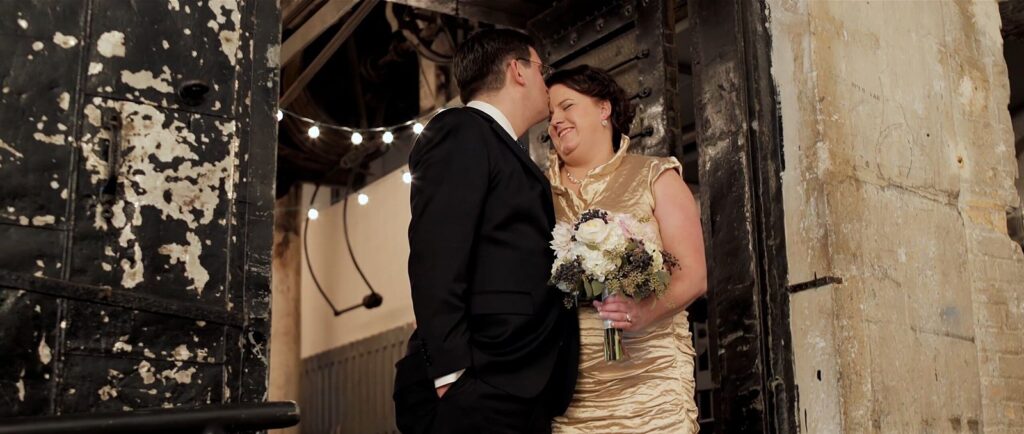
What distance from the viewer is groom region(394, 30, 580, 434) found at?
3041mm

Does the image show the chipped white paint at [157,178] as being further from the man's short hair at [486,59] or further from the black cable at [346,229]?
the black cable at [346,229]

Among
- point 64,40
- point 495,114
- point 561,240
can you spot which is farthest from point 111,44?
point 561,240

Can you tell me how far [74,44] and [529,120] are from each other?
4.58 feet

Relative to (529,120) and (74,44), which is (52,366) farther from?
(529,120)

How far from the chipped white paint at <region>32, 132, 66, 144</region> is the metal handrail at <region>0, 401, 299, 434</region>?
1.30 meters

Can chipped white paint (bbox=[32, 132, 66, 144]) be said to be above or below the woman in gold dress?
above

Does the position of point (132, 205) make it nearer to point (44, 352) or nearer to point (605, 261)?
point (44, 352)

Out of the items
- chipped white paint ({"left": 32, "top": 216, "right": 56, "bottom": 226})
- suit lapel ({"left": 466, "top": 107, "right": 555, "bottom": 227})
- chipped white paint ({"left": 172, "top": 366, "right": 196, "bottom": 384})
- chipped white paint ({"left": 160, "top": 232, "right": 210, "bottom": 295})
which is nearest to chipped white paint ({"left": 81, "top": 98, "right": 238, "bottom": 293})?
chipped white paint ({"left": 160, "top": 232, "right": 210, "bottom": 295})

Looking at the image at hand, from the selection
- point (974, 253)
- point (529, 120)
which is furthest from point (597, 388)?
point (974, 253)

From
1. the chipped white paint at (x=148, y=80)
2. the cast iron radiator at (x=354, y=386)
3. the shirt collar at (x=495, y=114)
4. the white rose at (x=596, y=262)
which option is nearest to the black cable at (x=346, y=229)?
the cast iron radiator at (x=354, y=386)

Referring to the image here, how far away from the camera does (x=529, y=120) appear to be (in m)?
3.64

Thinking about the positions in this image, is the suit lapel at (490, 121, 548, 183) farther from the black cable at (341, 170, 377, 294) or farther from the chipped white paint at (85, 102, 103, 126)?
the black cable at (341, 170, 377, 294)

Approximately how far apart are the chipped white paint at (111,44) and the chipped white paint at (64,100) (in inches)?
6.0

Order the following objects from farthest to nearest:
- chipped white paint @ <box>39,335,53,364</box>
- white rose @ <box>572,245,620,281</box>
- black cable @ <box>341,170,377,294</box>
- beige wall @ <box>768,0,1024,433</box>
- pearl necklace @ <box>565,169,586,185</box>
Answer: black cable @ <box>341,170,377,294</box> < beige wall @ <box>768,0,1024,433</box> < pearl necklace @ <box>565,169,586,185</box> < white rose @ <box>572,245,620,281</box> < chipped white paint @ <box>39,335,53,364</box>
